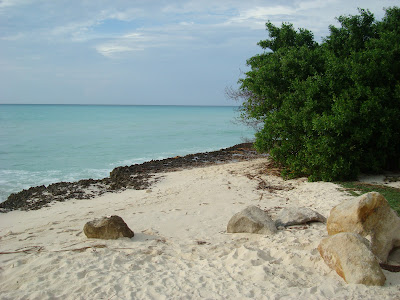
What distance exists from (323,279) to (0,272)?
4440mm

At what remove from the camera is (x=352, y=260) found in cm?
464

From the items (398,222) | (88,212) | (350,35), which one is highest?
(350,35)

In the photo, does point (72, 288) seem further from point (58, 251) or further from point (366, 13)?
point (366, 13)

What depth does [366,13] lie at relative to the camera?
12.3 m

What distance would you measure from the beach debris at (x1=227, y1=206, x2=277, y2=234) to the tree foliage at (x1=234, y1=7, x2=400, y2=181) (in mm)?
4143

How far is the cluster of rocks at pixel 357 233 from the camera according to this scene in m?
4.60

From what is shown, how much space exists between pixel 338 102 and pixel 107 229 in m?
7.10

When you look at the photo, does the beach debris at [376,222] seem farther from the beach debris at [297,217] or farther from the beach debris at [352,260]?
the beach debris at [297,217]

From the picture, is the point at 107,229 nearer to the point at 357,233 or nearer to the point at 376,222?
the point at 357,233

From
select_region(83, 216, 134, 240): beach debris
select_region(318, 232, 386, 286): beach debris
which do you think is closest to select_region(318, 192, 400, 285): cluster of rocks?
select_region(318, 232, 386, 286): beach debris

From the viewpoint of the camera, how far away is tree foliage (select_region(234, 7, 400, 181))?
10086mm

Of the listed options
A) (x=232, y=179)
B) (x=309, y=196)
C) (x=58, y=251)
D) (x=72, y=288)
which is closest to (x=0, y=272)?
(x=58, y=251)

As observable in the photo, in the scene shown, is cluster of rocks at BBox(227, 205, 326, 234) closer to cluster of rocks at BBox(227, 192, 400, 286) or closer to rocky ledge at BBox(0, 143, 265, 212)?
cluster of rocks at BBox(227, 192, 400, 286)

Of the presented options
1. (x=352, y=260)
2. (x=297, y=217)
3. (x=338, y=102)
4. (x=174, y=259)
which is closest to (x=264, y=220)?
(x=297, y=217)
